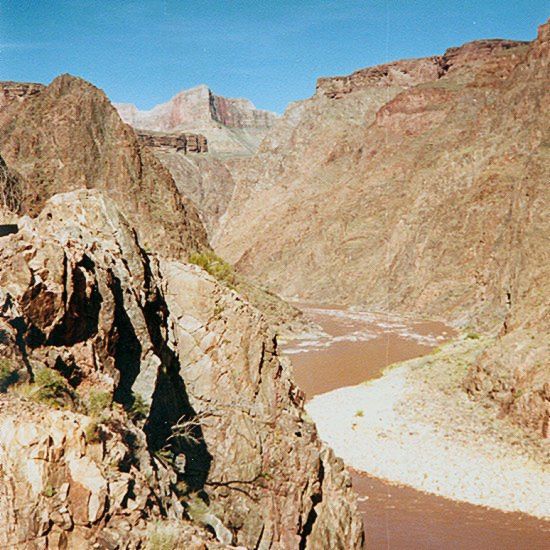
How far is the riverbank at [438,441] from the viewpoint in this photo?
1886cm

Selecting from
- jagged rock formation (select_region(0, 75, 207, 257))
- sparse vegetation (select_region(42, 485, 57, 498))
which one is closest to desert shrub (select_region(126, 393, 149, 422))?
sparse vegetation (select_region(42, 485, 57, 498))

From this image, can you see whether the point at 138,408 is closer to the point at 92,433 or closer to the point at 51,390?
the point at 51,390

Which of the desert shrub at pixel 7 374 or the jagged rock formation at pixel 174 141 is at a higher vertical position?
the jagged rock formation at pixel 174 141

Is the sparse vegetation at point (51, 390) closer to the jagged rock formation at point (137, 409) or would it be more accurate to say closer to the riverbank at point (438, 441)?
the jagged rock formation at point (137, 409)

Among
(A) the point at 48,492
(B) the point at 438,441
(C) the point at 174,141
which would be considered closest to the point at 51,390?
(A) the point at 48,492

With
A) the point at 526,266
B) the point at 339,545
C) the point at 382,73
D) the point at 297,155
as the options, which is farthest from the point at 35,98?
the point at 382,73

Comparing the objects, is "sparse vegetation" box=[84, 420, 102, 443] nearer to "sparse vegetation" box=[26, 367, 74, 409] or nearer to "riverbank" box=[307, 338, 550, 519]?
"sparse vegetation" box=[26, 367, 74, 409]

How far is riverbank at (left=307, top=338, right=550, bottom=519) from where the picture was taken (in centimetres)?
1886

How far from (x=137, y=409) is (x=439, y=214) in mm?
66058

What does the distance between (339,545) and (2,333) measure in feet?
21.1

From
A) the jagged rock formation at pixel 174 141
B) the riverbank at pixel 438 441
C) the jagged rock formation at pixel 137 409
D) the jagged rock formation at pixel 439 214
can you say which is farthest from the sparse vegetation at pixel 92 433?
the jagged rock formation at pixel 174 141

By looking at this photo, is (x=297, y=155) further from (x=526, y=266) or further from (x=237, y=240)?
(x=526, y=266)

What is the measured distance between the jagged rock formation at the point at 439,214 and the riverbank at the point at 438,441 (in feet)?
4.44

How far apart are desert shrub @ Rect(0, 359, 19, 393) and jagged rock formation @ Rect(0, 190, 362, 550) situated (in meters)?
0.01
